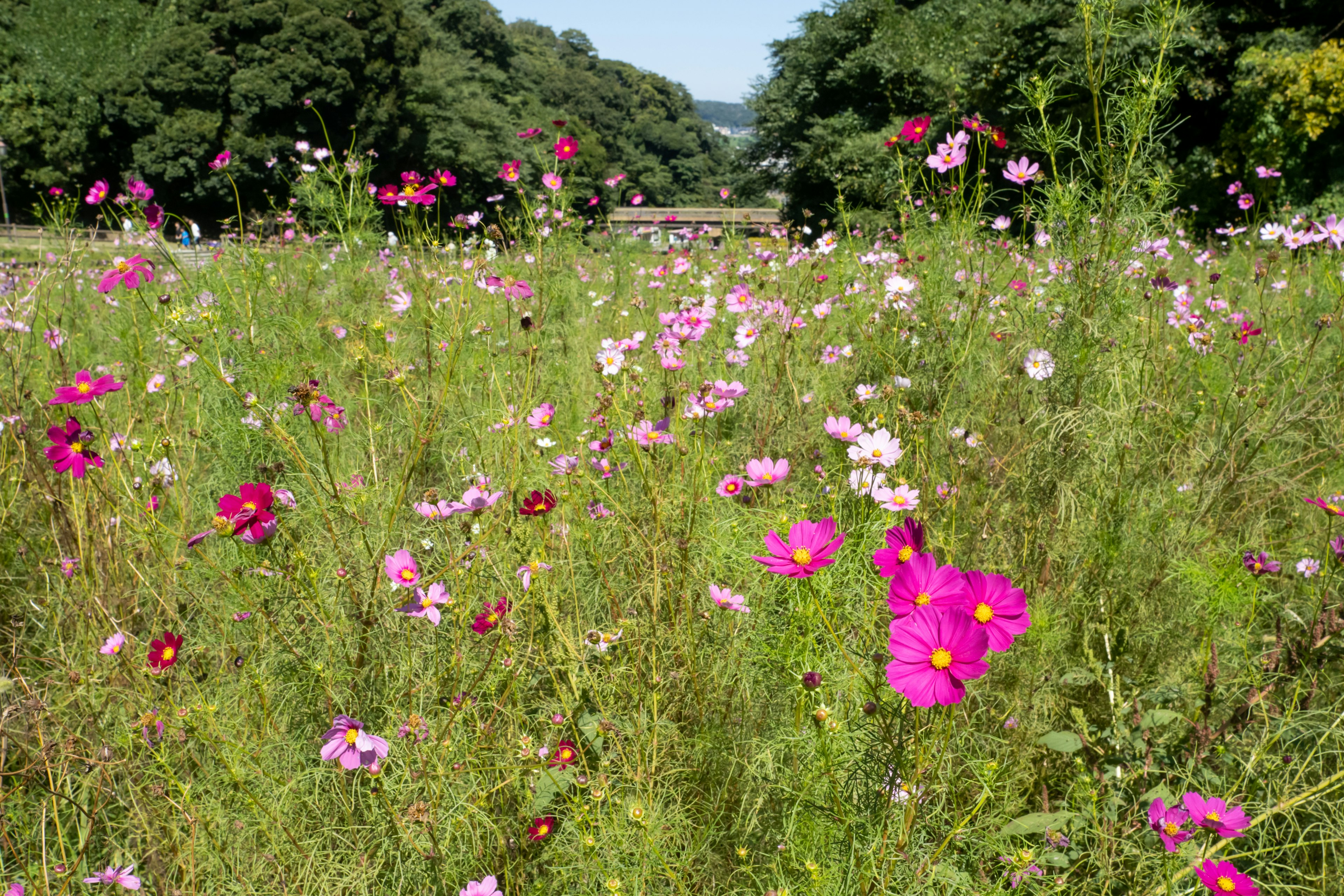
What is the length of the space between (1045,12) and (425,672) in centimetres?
1222

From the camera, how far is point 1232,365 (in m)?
2.33

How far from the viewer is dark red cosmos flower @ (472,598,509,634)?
Result: 1074mm

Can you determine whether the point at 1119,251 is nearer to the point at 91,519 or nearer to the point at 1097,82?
the point at 1097,82

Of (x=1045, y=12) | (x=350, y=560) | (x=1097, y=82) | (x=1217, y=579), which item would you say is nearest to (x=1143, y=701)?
Answer: (x=1217, y=579)

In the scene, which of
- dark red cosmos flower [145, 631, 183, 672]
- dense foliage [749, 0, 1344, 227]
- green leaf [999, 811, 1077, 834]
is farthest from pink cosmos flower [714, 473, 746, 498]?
dense foliage [749, 0, 1344, 227]

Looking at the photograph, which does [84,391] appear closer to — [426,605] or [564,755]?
[426,605]

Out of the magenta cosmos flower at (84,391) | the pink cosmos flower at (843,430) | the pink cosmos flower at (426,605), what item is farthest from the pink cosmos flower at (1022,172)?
the magenta cosmos flower at (84,391)

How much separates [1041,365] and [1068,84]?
8.34 metres

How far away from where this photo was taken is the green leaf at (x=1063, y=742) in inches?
44.2

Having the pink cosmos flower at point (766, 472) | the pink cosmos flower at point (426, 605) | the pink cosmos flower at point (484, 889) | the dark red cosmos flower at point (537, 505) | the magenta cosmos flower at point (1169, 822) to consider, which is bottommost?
the pink cosmos flower at point (484, 889)

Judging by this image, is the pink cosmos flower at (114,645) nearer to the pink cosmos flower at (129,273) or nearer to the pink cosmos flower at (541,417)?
the pink cosmos flower at (129,273)

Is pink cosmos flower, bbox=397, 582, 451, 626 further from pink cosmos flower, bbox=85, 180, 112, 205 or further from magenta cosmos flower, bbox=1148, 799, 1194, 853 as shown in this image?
pink cosmos flower, bbox=85, 180, 112, 205

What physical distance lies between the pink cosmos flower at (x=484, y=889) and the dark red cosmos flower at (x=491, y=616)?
0.33 meters

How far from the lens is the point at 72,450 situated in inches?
48.3
